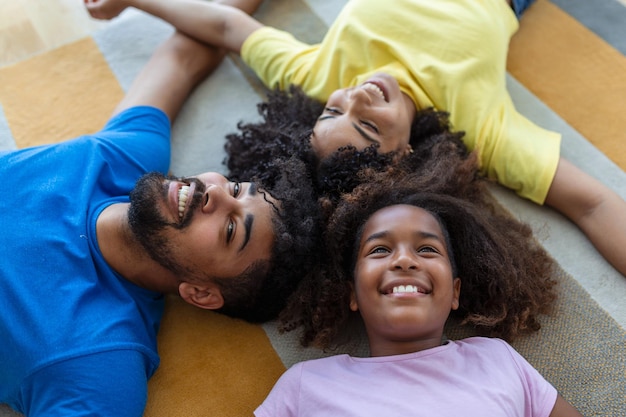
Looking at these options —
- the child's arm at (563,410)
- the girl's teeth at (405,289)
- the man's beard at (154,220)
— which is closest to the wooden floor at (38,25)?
the man's beard at (154,220)

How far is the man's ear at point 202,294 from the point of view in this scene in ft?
4.12

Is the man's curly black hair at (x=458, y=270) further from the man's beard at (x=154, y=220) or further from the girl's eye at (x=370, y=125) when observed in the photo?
the man's beard at (x=154, y=220)

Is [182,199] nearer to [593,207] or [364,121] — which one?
[364,121]

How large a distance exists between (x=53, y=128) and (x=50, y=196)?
1.55 feet

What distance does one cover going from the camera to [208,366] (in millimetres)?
1339

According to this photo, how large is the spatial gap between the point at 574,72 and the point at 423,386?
45.9 inches

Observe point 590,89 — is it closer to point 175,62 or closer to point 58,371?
point 175,62

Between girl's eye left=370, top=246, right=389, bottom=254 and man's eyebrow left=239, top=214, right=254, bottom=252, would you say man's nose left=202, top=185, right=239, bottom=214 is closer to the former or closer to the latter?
man's eyebrow left=239, top=214, right=254, bottom=252

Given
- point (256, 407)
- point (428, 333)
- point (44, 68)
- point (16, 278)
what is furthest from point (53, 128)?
point (428, 333)

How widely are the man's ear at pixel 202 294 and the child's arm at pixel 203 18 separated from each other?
82 centimetres

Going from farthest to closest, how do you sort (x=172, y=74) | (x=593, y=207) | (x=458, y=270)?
(x=172, y=74)
(x=593, y=207)
(x=458, y=270)

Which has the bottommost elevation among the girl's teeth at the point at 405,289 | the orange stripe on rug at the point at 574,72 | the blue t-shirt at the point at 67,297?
the blue t-shirt at the point at 67,297

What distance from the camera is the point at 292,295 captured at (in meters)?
1.32

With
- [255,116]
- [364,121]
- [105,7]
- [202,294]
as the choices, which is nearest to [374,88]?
[364,121]
